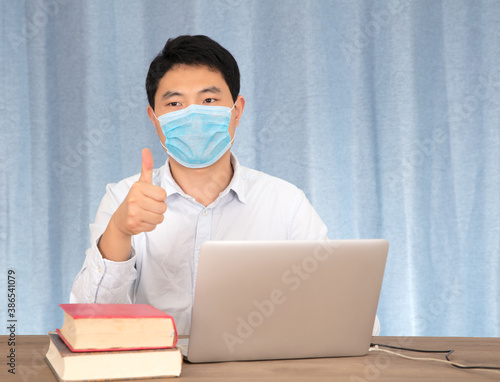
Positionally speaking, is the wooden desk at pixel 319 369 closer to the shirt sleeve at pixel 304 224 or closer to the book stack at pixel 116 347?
the book stack at pixel 116 347

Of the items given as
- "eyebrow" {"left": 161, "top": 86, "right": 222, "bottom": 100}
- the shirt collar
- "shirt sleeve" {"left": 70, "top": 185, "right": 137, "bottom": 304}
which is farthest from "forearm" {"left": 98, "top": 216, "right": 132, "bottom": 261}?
"eyebrow" {"left": 161, "top": 86, "right": 222, "bottom": 100}

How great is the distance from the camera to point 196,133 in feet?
4.37

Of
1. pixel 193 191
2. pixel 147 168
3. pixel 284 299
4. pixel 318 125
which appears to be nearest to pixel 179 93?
pixel 193 191

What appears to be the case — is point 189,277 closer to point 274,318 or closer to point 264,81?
point 274,318

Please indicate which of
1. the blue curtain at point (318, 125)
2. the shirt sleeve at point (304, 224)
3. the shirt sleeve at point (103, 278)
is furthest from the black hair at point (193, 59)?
the blue curtain at point (318, 125)

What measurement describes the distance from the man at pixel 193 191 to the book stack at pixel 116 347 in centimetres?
56

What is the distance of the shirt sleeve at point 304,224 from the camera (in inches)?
58.3

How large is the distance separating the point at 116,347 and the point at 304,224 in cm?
87

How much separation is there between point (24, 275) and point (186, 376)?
67.2 inches

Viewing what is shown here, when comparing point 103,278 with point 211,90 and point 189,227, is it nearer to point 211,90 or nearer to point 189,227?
point 189,227

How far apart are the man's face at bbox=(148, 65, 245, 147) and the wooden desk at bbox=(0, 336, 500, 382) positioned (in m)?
0.70

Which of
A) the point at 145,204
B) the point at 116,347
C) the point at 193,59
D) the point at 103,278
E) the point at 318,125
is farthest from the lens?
the point at 318,125

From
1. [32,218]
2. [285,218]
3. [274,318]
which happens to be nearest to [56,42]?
[32,218]

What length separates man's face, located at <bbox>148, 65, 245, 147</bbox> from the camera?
1.37 metres
